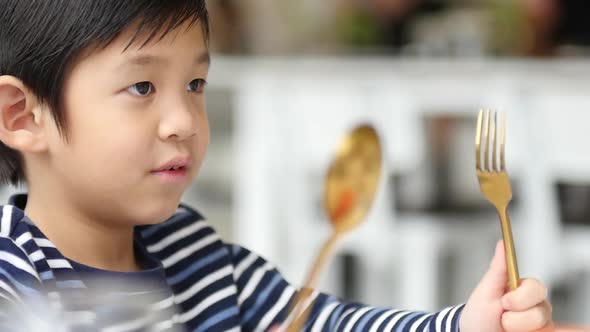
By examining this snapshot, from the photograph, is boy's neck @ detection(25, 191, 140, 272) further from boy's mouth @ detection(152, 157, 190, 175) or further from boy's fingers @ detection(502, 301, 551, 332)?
boy's fingers @ detection(502, 301, 551, 332)

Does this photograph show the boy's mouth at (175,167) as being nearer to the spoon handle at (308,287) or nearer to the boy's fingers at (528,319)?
the spoon handle at (308,287)

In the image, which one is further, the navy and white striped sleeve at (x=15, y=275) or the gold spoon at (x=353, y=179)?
the gold spoon at (x=353, y=179)

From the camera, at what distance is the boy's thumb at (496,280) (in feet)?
1.97

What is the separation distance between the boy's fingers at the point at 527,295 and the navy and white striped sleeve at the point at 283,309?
0.32 feet

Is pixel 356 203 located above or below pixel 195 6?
below

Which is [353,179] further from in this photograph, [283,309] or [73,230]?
[73,230]

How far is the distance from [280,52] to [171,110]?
2.07m

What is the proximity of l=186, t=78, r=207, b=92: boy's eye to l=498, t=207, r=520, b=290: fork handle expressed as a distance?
212 mm

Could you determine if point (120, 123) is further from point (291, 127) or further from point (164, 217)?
point (291, 127)

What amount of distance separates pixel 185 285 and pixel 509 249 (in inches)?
10.3

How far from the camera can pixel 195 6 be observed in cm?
63

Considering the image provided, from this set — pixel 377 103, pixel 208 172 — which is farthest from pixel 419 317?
pixel 208 172

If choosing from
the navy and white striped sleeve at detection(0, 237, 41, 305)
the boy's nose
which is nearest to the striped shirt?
the navy and white striped sleeve at detection(0, 237, 41, 305)

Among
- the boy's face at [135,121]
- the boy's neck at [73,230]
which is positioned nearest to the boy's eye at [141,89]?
the boy's face at [135,121]
